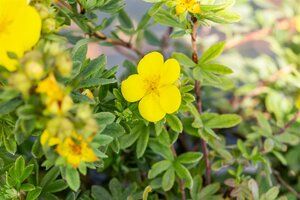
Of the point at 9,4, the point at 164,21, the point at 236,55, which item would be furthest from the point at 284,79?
the point at 9,4

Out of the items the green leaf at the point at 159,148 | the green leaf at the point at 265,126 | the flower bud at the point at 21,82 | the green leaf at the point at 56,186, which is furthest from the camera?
the green leaf at the point at 265,126

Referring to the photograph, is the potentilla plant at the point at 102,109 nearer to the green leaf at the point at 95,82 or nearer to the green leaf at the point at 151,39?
the green leaf at the point at 95,82

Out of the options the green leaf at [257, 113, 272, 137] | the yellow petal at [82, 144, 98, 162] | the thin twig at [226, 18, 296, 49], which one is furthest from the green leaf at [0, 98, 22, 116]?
the thin twig at [226, 18, 296, 49]

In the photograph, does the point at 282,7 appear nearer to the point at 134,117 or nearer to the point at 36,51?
the point at 134,117

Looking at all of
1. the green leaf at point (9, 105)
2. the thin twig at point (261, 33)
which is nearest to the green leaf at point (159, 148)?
the green leaf at point (9, 105)

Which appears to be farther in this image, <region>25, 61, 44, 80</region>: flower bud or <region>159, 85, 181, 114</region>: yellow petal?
<region>159, 85, 181, 114</region>: yellow petal

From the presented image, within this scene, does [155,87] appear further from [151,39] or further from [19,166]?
[151,39]

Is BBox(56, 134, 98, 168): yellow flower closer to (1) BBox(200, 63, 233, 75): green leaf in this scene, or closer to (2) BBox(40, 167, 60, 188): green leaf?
(2) BBox(40, 167, 60, 188): green leaf

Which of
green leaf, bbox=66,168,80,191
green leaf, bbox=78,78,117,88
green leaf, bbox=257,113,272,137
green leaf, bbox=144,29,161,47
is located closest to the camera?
green leaf, bbox=66,168,80,191
